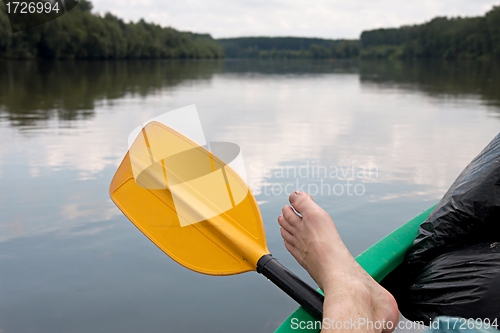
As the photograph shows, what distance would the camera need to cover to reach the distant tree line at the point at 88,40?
146 ft

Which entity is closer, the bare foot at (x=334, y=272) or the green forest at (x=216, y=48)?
the bare foot at (x=334, y=272)

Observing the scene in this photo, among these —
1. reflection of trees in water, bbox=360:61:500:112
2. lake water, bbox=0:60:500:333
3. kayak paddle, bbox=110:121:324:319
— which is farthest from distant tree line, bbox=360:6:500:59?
kayak paddle, bbox=110:121:324:319

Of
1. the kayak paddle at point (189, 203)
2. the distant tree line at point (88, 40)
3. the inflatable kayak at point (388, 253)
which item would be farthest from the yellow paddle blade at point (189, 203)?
the distant tree line at point (88, 40)

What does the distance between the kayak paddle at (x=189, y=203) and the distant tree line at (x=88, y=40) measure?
142 ft

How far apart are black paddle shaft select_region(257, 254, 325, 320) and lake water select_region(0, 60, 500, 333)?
67 centimetres

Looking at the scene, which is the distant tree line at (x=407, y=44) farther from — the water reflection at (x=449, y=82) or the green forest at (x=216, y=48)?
the water reflection at (x=449, y=82)

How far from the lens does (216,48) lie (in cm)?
10581

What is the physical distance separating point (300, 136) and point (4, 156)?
3.63 meters

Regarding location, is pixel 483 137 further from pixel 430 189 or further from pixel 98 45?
pixel 98 45

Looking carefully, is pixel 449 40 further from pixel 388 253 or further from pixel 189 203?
pixel 189 203

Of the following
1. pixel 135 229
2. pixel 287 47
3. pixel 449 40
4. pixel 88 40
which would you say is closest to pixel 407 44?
pixel 449 40

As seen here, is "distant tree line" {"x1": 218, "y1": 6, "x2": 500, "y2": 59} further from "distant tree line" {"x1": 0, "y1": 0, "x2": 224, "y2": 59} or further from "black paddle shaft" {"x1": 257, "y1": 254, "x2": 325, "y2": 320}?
"black paddle shaft" {"x1": 257, "y1": 254, "x2": 325, "y2": 320}

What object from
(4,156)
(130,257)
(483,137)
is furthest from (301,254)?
(483,137)

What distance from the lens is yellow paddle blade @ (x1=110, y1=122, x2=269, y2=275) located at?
1.88 metres
